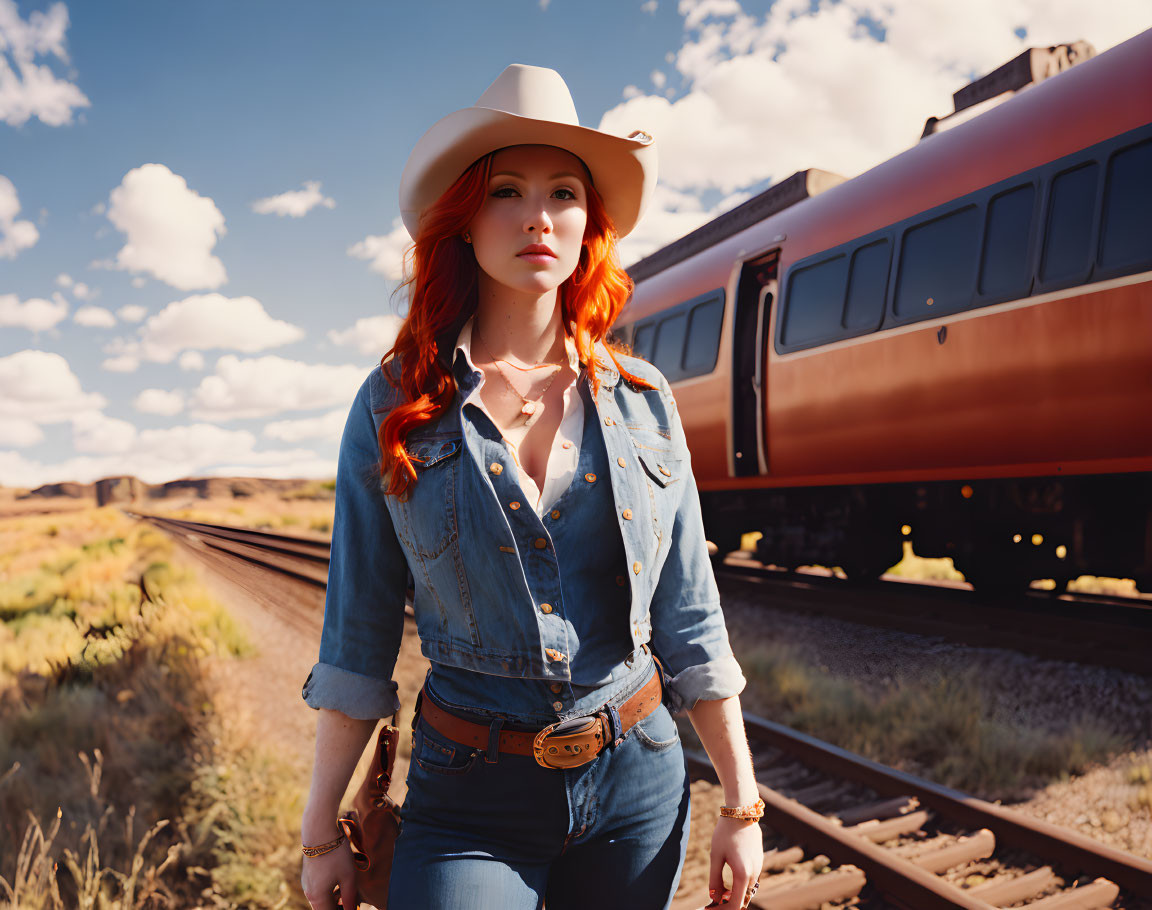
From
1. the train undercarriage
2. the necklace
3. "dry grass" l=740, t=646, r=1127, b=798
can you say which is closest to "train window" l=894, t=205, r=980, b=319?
the train undercarriage

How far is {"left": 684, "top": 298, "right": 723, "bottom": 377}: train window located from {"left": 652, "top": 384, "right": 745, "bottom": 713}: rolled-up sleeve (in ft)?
25.1

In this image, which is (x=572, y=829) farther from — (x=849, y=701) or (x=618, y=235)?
(x=849, y=701)

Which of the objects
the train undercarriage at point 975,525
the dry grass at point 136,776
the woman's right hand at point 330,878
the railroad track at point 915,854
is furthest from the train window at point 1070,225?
Answer: the dry grass at point 136,776

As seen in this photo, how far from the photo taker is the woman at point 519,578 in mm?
1416

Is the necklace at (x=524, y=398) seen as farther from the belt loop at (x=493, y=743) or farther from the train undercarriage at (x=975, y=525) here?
the train undercarriage at (x=975, y=525)

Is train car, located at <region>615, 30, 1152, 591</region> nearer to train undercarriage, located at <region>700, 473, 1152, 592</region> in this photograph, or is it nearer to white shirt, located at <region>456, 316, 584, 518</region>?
train undercarriage, located at <region>700, 473, 1152, 592</region>

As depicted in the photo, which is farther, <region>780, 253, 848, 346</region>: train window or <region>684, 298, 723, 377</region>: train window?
<region>684, 298, 723, 377</region>: train window

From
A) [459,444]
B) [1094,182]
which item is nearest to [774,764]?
→ [459,444]

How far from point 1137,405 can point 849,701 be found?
2.67 m

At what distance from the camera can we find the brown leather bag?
1.51 meters

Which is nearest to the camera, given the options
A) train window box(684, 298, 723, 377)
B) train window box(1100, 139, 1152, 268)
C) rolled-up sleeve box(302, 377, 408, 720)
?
rolled-up sleeve box(302, 377, 408, 720)

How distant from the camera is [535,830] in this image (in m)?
1.41

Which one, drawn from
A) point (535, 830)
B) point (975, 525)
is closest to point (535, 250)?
point (535, 830)

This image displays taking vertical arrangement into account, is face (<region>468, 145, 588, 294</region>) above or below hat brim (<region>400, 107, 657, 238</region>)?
below
